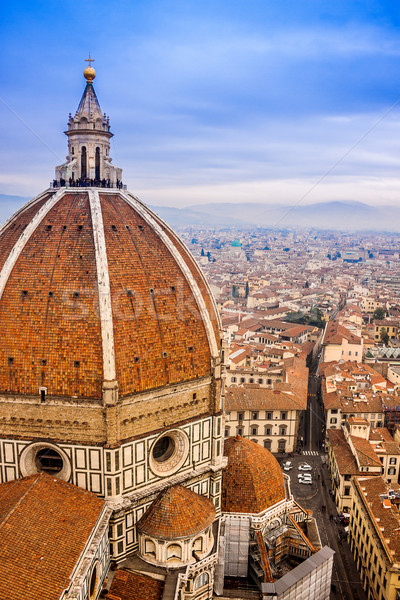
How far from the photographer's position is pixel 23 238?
20.4 metres

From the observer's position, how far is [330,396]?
50625 mm

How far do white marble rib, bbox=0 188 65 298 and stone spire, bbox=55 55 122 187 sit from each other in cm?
150

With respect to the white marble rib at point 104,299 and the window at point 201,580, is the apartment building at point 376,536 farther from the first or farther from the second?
the white marble rib at point 104,299

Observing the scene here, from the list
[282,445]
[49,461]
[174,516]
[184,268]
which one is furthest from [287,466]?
[49,461]

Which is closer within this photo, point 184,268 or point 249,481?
point 184,268

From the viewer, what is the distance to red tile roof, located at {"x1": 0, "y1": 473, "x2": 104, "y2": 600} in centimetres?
1423

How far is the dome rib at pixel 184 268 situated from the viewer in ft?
71.3

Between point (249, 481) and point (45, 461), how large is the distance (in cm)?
1020

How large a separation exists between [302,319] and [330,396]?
46267 millimetres

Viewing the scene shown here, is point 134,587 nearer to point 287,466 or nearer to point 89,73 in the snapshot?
point 89,73

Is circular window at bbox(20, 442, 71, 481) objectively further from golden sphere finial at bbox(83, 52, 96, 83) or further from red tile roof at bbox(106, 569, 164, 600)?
golden sphere finial at bbox(83, 52, 96, 83)

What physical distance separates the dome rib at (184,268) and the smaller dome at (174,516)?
5926mm

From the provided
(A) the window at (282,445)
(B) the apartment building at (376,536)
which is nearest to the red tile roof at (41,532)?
(B) the apartment building at (376,536)

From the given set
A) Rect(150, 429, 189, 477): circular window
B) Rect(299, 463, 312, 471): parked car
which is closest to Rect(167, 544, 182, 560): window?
Rect(150, 429, 189, 477): circular window
